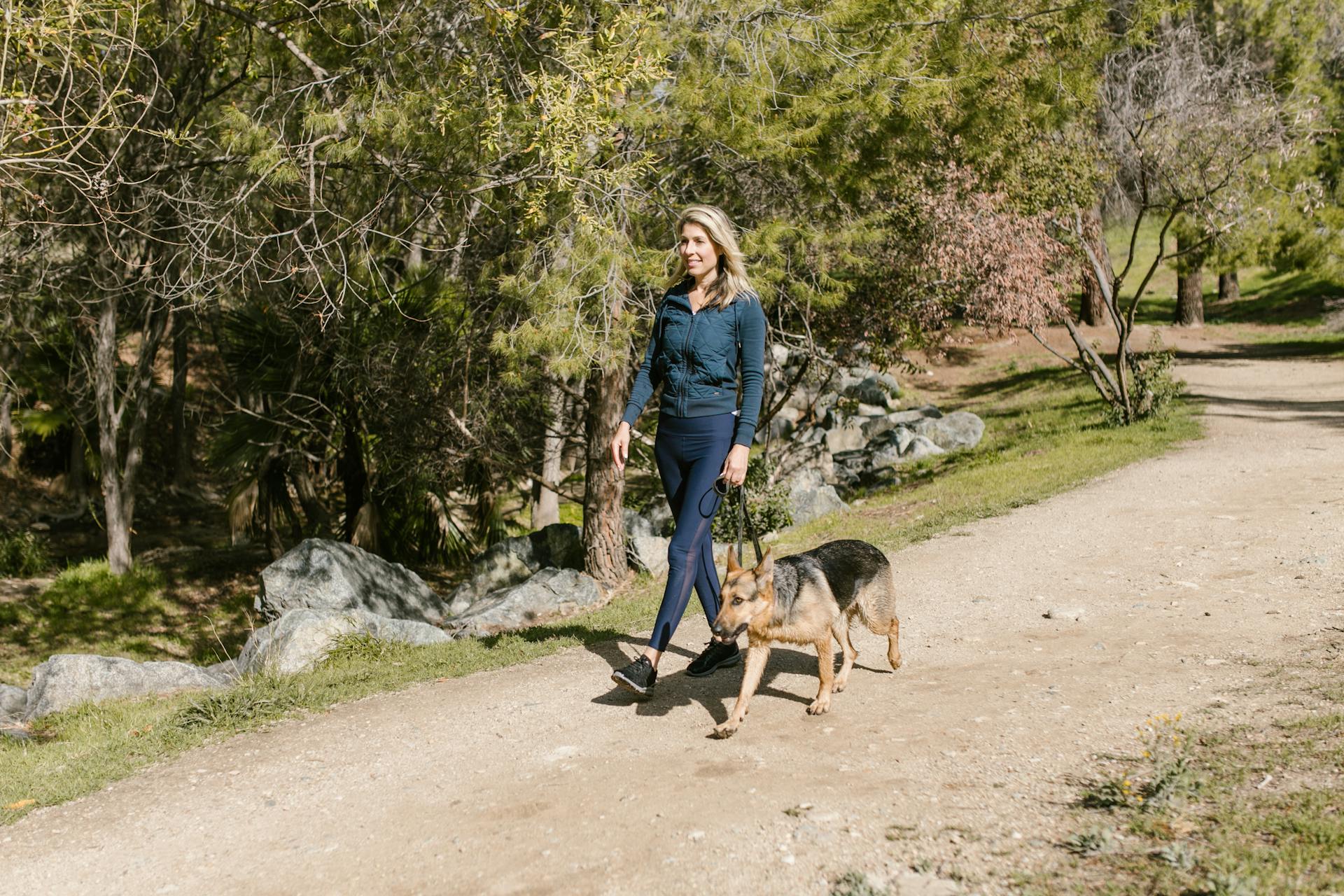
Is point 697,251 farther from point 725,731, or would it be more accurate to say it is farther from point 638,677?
point 725,731

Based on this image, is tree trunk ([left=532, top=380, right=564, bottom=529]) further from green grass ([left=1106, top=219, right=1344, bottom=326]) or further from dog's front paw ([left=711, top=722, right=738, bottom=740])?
green grass ([left=1106, top=219, right=1344, bottom=326])

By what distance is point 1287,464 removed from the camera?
36.3 feet

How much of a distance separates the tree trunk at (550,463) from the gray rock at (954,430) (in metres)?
6.06

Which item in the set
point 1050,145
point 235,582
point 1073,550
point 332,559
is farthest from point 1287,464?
point 235,582

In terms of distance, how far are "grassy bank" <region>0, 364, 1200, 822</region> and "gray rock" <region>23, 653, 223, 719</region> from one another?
0.87 feet

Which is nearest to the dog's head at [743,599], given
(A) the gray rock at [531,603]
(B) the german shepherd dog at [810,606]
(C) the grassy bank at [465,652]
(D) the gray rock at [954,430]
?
(B) the german shepherd dog at [810,606]

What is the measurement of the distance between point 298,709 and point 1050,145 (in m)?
11.6

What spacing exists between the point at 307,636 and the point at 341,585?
8.86ft

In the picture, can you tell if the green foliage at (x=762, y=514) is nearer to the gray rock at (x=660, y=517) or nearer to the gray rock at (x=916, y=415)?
the gray rock at (x=660, y=517)

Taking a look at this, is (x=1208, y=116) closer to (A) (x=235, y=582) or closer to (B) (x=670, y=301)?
(B) (x=670, y=301)

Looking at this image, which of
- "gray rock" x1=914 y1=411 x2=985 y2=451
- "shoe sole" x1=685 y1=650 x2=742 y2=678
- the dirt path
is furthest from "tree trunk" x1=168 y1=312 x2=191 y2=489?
"shoe sole" x1=685 y1=650 x2=742 y2=678

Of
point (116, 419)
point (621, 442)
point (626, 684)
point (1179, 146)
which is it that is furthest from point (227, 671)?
point (1179, 146)

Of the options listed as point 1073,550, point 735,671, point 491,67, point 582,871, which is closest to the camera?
point 582,871

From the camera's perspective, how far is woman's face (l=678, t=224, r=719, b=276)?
204 inches
